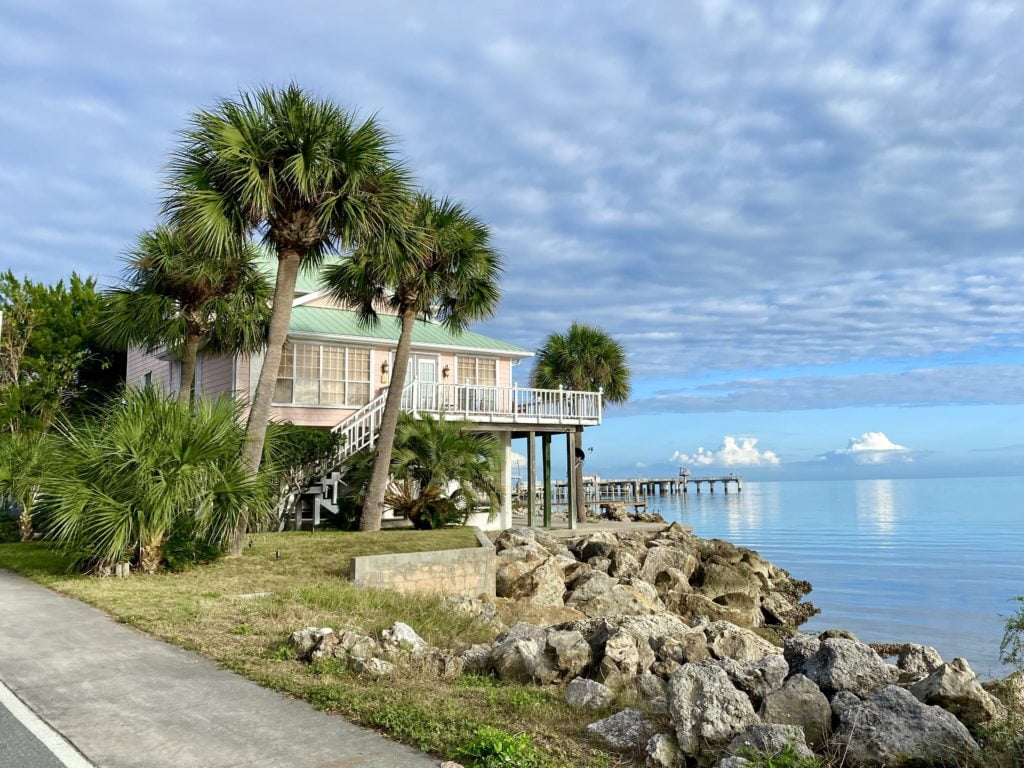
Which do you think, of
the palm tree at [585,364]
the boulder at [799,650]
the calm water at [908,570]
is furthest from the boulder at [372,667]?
the palm tree at [585,364]

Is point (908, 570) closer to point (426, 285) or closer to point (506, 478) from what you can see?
point (506, 478)

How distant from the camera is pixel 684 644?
8.90 m

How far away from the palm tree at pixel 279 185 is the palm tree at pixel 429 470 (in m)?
6.45

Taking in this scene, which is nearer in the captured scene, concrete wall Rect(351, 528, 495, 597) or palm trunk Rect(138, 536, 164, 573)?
palm trunk Rect(138, 536, 164, 573)

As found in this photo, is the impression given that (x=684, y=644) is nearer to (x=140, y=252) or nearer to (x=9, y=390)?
(x=140, y=252)

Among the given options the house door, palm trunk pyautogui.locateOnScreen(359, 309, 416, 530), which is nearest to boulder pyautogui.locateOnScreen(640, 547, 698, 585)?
palm trunk pyautogui.locateOnScreen(359, 309, 416, 530)

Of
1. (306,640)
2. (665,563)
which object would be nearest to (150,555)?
(306,640)

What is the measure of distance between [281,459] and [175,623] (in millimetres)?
12453

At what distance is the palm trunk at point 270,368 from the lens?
15.7 meters

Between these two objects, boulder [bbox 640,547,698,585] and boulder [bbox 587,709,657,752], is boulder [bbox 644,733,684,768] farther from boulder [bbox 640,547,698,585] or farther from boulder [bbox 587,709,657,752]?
boulder [bbox 640,547,698,585]

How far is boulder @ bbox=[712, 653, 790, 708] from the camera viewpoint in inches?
251

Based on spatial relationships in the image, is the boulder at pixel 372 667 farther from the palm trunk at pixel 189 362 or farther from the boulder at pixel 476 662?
Result: the palm trunk at pixel 189 362

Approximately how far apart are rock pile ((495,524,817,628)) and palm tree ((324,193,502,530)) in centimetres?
369

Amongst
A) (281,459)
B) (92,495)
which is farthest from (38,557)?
(281,459)
